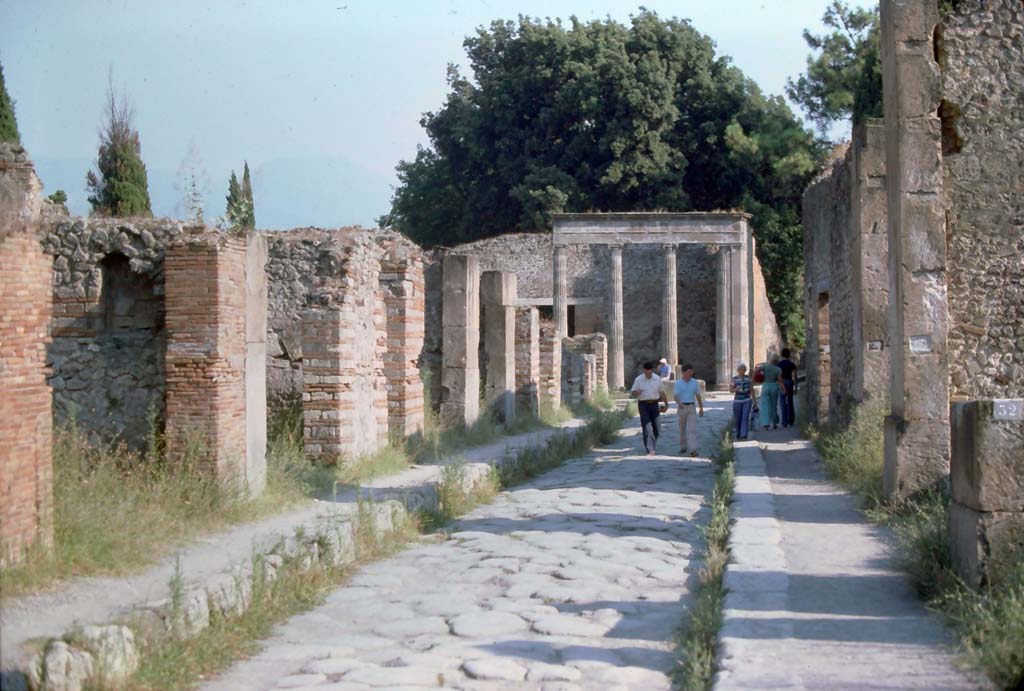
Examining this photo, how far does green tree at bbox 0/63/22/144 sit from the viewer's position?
67.7ft

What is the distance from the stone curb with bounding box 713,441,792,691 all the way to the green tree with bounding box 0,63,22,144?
49.6 feet

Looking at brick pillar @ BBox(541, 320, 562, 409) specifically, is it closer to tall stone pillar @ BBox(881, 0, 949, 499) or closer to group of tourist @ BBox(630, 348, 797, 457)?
group of tourist @ BBox(630, 348, 797, 457)

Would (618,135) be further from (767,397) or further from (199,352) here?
(199,352)

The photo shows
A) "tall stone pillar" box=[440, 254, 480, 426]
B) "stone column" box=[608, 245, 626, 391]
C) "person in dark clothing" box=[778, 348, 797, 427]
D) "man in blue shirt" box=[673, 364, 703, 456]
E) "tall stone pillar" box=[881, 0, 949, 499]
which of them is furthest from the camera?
"stone column" box=[608, 245, 626, 391]

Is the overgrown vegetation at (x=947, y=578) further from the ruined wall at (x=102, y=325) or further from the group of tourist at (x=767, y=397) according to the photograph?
the ruined wall at (x=102, y=325)

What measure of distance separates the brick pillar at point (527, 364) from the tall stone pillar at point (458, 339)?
422cm

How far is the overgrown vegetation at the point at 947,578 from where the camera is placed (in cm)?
489

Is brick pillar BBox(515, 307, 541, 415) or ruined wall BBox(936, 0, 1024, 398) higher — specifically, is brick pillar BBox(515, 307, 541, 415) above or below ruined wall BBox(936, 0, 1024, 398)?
below

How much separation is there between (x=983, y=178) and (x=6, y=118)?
1663cm

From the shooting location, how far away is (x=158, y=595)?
19.7 feet

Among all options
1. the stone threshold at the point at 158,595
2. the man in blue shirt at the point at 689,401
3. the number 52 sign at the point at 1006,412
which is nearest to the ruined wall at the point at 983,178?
the number 52 sign at the point at 1006,412

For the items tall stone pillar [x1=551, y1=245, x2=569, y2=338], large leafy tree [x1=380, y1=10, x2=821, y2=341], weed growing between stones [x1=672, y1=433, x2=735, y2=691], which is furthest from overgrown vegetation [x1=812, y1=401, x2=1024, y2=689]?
large leafy tree [x1=380, y1=10, x2=821, y2=341]

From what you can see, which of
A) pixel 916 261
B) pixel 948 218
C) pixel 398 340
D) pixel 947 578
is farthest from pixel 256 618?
pixel 398 340

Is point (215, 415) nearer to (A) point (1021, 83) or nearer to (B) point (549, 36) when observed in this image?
(A) point (1021, 83)
